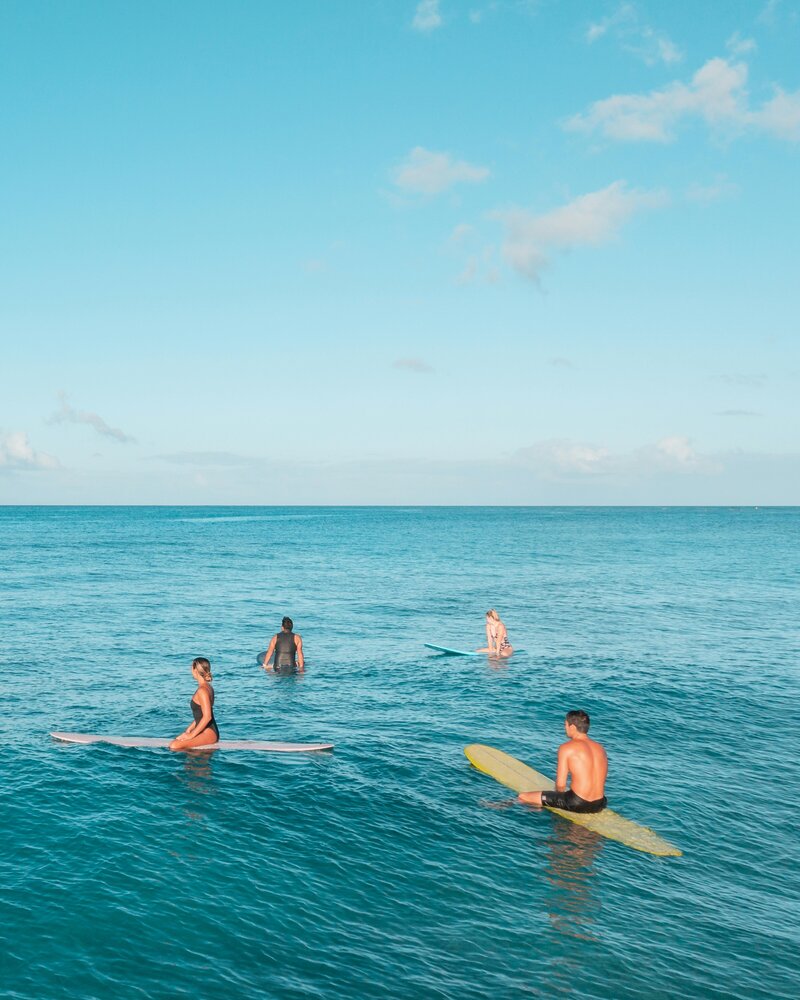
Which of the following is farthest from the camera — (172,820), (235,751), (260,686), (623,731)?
(260,686)

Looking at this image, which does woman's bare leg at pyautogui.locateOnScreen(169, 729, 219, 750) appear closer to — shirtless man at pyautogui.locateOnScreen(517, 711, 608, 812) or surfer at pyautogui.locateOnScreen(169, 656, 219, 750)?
surfer at pyautogui.locateOnScreen(169, 656, 219, 750)

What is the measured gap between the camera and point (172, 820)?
1496 cm

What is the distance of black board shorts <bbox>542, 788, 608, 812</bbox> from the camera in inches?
612

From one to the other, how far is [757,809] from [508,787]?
18.5 ft

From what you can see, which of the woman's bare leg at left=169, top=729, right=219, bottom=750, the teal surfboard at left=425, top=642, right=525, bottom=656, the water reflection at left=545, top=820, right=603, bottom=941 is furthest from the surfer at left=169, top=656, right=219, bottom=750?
the teal surfboard at left=425, top=642, right=525, bottom=656

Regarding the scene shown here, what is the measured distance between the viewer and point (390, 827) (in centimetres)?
1513

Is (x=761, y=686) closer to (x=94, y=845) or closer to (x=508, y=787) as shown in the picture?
(x=508, y=787)

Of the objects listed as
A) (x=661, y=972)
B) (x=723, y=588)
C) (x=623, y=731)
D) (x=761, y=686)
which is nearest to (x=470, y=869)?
(x=661, y=972)

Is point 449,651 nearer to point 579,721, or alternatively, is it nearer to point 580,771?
point 580,771

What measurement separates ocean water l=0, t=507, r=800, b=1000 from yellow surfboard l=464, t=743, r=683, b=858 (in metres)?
0.29

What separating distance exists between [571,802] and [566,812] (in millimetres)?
301

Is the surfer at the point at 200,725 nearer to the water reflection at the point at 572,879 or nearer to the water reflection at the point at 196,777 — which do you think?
the water reflection at the point at 196,777

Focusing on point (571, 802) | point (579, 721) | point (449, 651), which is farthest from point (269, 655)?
point (579, 721)

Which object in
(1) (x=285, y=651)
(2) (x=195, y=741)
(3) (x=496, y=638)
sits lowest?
(2) (x=195, y=741)
